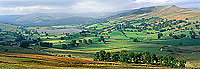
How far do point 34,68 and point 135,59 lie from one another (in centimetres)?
8272

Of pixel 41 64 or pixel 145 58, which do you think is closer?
pixel 41 64

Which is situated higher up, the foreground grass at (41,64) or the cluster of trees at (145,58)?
the foreground grass at (41,64)

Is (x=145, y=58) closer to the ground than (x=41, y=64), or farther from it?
closer to the ground

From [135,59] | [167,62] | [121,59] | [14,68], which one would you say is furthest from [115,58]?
[14,68]

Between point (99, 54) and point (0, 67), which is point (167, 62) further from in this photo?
point (0, 67)

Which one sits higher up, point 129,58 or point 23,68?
point 23,68

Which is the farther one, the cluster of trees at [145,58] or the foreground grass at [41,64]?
the cluster of trees at [145,58]

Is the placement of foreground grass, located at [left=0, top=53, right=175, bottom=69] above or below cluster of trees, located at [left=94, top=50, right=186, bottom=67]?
above

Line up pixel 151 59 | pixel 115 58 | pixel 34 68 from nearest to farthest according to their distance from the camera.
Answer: pixel 34 68 < pixel 151 59 < pixel 115 58

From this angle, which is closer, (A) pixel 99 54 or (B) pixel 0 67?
(B) pixel 0 67

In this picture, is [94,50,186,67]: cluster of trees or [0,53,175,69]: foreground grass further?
[94,50,186,67]: cluster of trees

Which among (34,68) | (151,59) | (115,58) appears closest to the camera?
(34,68)

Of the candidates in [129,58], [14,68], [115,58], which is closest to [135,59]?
[129,58]

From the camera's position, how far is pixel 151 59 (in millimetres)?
117188
